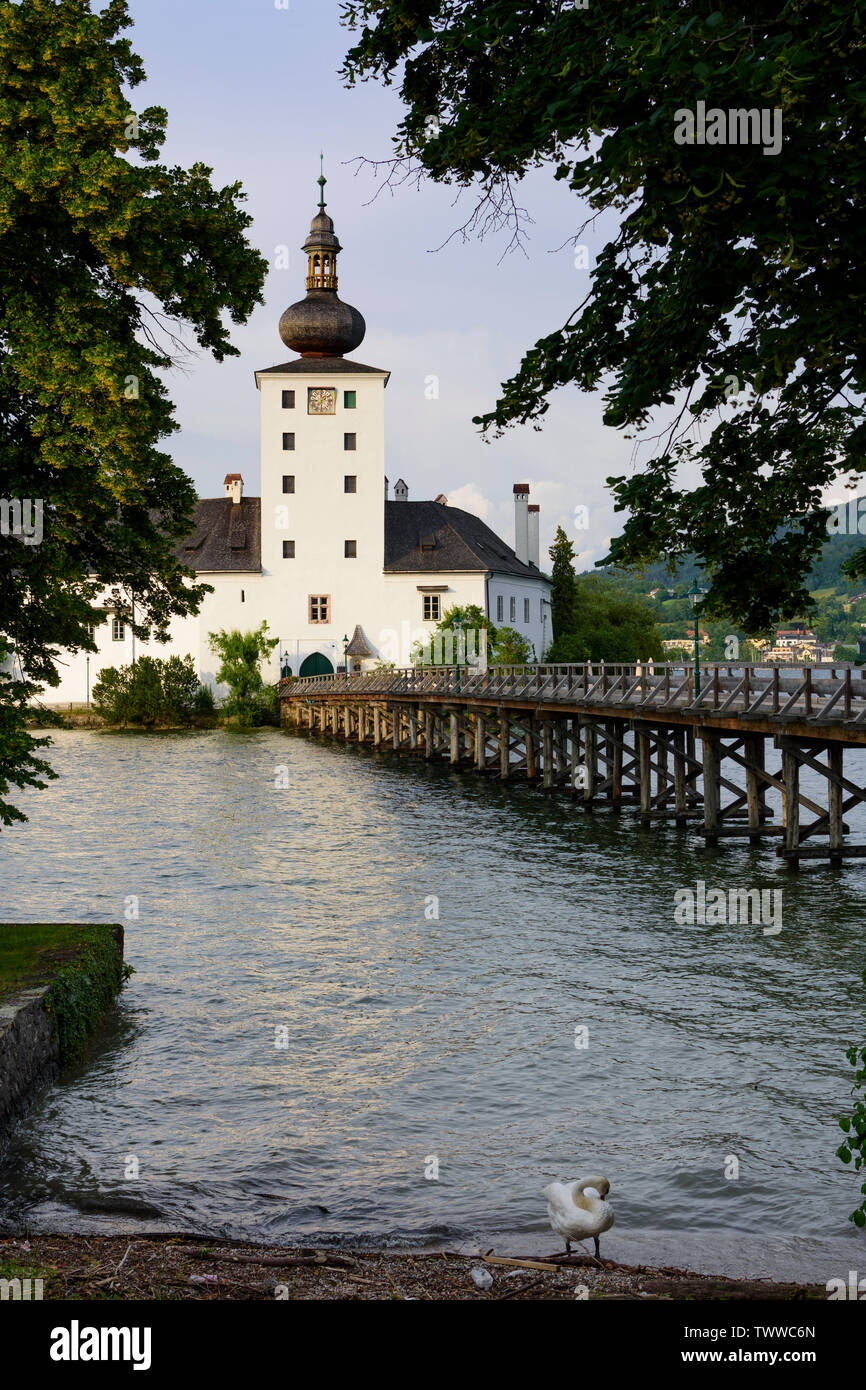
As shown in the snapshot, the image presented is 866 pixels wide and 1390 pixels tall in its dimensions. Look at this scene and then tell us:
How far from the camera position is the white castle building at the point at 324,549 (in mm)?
75312

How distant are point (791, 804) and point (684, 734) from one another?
7085 mm

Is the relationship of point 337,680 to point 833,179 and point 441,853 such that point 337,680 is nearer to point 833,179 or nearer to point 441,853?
point 441,853

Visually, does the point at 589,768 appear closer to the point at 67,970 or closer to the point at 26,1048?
the point at 67,970

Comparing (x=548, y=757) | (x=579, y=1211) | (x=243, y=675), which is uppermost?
(x=243, y=675)

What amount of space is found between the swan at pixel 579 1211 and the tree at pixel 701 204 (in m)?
3.98

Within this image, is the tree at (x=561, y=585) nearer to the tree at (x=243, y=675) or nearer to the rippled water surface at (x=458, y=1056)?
the tree at (x=243, y=675)

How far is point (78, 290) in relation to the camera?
14.8 m

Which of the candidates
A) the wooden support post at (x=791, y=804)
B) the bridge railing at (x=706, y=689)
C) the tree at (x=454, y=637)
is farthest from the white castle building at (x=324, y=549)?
the wooden support post at (x=791, y=804)

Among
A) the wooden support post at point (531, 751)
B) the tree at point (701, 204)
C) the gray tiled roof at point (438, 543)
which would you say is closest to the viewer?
the tree at point (701, 204)

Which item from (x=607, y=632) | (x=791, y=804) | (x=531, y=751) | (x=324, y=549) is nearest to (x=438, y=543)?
(x=324, y=549)

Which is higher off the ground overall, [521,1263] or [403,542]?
[403,542]

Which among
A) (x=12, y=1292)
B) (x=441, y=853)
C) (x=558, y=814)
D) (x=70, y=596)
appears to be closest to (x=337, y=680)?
(x=558, y=814)

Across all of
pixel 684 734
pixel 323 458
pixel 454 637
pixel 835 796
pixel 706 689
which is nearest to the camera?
pixel 835 796
